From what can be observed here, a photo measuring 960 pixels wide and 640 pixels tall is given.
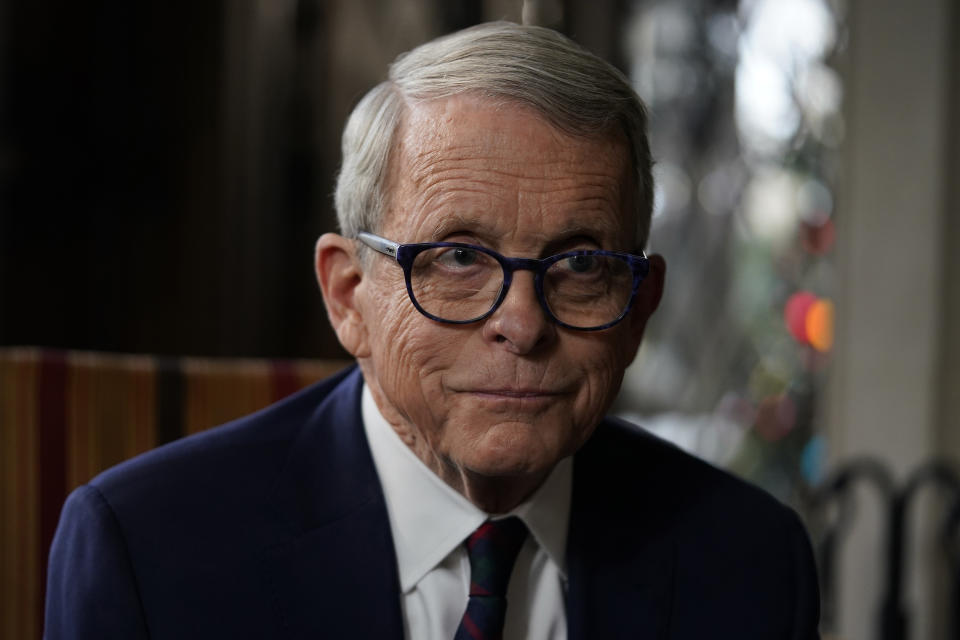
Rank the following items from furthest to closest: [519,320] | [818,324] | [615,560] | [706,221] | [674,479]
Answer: [706,221] → [818,324] → [674,479] → [615,560] → [519,320]

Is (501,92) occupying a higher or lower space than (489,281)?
higher

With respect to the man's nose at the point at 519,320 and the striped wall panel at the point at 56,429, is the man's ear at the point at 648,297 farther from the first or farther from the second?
the striped wall panel at the point at 56,429

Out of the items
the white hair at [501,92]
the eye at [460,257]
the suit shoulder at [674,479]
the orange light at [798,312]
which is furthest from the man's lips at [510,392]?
the orange light at [798,312]

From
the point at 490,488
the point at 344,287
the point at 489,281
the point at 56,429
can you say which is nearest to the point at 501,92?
the point at 489,281

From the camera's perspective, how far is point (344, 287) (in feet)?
4.42

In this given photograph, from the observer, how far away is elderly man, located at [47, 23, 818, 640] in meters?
1.18

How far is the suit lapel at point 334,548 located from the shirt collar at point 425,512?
0.03m

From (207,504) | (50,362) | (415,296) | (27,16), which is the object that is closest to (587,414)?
(415,296)

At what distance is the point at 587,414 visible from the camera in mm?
1235

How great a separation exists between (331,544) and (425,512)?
13cm

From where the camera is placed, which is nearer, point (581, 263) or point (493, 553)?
point (581, 263)

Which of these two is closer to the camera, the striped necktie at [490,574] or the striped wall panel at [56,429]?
the striped necktie at [490,574]

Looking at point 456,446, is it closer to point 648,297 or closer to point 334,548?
point 334,548

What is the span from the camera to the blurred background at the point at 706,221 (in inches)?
117
